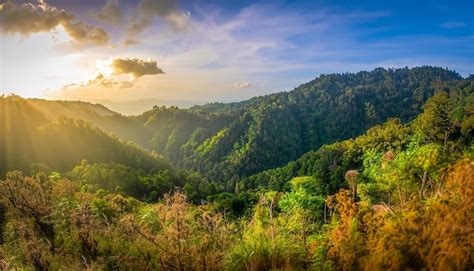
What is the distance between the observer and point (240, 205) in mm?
43750

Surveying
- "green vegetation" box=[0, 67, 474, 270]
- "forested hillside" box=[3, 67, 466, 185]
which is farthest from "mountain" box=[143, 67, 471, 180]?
"green vegetation" box=[0, 67, 474, 270]

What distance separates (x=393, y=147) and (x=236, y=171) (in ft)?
263

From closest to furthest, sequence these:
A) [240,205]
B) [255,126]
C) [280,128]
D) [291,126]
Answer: [240,205] → [255,126] → [280,128] → [291,126]

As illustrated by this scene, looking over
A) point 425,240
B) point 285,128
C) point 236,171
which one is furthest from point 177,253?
point 285,128

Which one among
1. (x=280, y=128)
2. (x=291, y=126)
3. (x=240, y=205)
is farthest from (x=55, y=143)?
(x=291, y=126)

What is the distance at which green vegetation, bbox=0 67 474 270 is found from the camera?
18.4ft

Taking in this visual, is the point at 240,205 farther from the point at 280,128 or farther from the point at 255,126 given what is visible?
the point at 280,128

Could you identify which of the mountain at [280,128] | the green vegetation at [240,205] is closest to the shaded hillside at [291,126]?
the mountain at [280,128]

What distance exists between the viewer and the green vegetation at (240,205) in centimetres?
561

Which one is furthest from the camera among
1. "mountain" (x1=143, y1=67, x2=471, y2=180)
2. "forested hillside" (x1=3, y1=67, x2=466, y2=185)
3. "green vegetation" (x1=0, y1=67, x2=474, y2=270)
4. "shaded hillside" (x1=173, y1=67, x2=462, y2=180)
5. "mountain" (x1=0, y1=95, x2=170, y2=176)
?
"forested hillside" (x1=3, y1=67, x2=466, y2=185)

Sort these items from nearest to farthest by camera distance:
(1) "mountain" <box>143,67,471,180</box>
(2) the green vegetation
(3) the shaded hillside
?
1. (2) the green vegetation
2. (3) the shaded hillside
3. (1) "mountain" <box>143,67,471,180</box>

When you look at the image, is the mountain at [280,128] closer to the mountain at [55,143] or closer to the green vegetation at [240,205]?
the green vegetation at [240,205]

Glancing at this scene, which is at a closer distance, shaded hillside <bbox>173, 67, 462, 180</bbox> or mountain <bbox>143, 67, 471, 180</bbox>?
shaded hillside <bbox>173, 67, 462, 180</bbox>

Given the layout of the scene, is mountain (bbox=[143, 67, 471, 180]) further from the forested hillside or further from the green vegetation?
the green vegetation
